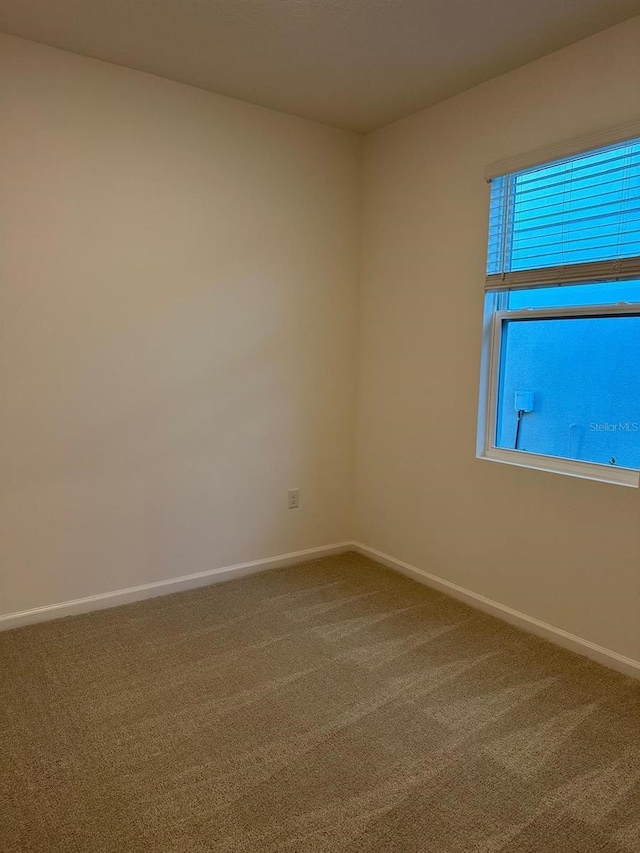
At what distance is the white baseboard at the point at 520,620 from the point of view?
2553 millimetres

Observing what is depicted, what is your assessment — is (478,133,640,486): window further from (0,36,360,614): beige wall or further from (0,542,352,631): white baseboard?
(0,542,352,631): white baseboard

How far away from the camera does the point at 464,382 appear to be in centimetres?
317

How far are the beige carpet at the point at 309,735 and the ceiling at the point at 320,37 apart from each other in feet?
8.65

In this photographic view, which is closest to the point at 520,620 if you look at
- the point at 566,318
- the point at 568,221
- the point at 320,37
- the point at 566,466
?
the point at 566,466

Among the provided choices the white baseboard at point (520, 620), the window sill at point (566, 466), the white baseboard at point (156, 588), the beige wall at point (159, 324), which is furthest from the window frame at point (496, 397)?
the white baseboard at point (156, 588)

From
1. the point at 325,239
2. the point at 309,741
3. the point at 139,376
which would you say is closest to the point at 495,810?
the point at 309,741

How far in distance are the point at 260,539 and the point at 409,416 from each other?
115 cm

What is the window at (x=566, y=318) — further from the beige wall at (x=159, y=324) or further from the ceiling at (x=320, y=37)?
the beige wall at (x=159, y=324)

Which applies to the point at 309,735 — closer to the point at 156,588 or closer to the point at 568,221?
the point at 156,588

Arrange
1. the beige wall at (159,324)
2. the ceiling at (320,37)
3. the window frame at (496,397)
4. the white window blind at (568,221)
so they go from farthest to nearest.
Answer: the beige wall at (159,324)
the window frame at (496,397)
the white window blind at (568,221)
the ceiling at (320,37)

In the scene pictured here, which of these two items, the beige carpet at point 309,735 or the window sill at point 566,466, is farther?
the window sill at point 566,466

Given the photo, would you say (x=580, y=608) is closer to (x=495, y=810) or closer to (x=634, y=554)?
(x=634, y=554)

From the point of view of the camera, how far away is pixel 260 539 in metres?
3.62

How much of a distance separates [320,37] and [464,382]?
1.72 meters
